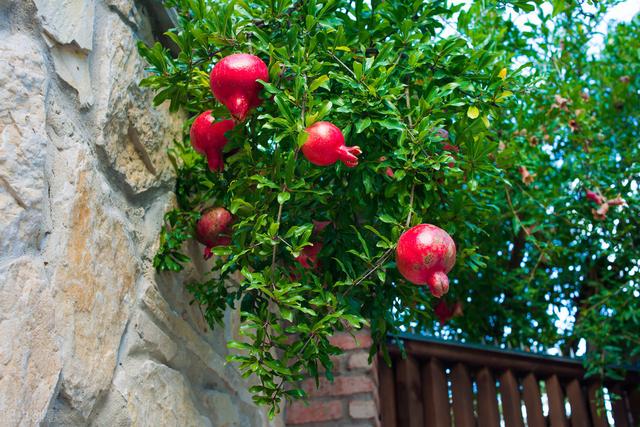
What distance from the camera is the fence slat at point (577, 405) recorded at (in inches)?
99.6


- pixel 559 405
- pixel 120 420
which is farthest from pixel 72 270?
pixel 559 405

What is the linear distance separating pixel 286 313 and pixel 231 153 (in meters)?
0.39

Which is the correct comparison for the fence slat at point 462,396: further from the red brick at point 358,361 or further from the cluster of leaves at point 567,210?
the red brick at point 358,361

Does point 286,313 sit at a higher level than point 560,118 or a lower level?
lower

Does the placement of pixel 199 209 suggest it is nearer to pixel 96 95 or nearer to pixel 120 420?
pixel 96 95

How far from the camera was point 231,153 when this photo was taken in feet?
4.85

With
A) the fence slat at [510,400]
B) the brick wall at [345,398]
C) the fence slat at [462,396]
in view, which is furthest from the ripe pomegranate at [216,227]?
the fence slat at [510,400]

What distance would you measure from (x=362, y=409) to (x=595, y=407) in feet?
2.89

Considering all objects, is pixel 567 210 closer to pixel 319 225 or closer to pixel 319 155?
pixel 319 225

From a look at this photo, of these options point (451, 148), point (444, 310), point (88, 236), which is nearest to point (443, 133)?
point (451, 148)

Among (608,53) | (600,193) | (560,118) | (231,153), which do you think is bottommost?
(231,153)

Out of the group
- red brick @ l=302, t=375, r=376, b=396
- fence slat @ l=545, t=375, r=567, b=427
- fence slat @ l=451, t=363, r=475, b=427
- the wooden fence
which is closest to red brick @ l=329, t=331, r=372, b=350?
red brick @ l=302, t=375, r=376, b=396

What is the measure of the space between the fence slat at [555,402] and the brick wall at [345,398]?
0.64m

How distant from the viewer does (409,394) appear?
8.18 feet
